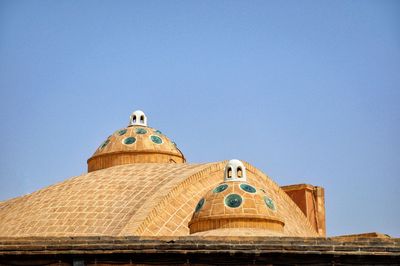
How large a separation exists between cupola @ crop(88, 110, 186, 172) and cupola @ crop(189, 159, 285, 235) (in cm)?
774

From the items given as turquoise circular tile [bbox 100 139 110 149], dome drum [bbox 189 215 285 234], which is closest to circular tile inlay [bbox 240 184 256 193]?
dome drum [bbox 189 215 285 234]

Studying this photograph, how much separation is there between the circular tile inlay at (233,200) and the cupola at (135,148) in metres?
8.30

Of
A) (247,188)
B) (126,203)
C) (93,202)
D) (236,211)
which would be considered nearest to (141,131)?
(93,202)

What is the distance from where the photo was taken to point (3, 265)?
12812mm

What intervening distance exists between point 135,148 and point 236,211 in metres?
9.12

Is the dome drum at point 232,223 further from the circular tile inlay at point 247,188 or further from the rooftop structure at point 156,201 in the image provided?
the circular tile inlay at point 247,188

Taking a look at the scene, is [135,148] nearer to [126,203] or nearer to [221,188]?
[126,203]

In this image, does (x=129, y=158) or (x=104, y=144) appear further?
(x=104, y=144)

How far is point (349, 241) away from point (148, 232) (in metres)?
9.54

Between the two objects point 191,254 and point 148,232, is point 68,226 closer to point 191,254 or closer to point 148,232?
point 148,232

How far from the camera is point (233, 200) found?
20016 mm

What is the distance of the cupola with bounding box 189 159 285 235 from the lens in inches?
768

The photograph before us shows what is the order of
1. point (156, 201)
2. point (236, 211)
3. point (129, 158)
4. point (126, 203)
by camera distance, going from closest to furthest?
point (236, 211), point (156, 201), point (126, 203), point (129, 158)

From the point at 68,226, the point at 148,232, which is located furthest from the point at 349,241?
the point at 68,226
